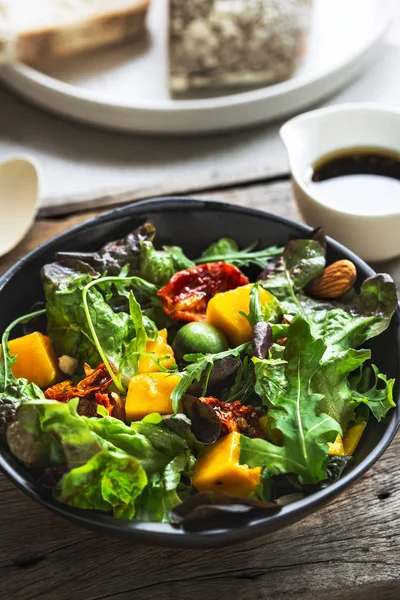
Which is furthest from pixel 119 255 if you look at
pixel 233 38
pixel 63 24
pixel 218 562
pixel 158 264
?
pixel 63 24

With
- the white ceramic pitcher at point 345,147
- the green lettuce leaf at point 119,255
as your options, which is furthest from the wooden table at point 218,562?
the white ceramic pitcher at point 345,147

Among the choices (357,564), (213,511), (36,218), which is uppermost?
(213,511)

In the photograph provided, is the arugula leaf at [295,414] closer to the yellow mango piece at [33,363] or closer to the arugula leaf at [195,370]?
the arugula leaf at [195,370]

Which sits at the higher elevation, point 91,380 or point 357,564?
point 91,380

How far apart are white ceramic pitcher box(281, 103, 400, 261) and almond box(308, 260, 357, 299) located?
30 cm

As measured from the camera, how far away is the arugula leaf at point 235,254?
1.99 m

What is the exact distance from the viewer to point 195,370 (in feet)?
5.18

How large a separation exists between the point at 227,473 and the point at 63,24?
2432 millimetres

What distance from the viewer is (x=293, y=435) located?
57.3 inches

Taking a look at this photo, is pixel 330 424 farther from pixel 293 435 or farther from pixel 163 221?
pixel 163 221

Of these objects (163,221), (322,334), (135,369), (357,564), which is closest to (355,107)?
(163,221)

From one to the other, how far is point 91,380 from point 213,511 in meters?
0.46

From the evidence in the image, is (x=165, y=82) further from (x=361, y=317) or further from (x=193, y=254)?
(x=361, y=317)

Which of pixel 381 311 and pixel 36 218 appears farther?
pixel 36 218
